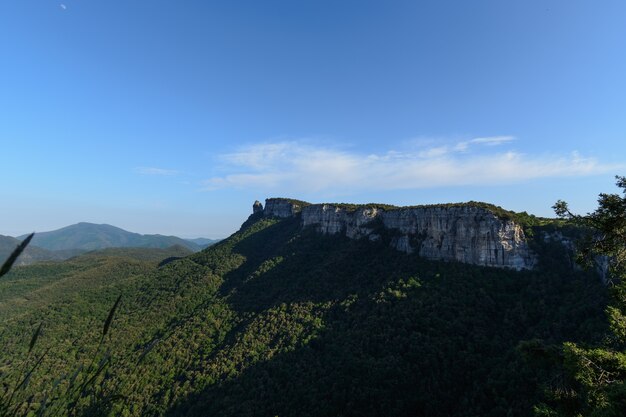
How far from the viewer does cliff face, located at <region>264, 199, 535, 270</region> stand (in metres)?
68.6

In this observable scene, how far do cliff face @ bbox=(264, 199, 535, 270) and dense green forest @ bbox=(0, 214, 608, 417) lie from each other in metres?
2.57

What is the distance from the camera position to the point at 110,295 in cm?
10969

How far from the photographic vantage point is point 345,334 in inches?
2566

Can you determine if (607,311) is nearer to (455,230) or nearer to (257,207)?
(455,230)

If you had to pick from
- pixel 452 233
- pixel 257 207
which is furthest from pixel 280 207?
pixel 452 233

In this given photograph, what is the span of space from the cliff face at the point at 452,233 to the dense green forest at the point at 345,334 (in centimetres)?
257

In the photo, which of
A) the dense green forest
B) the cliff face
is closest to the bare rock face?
the dense green forest

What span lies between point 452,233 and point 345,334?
1296 inches

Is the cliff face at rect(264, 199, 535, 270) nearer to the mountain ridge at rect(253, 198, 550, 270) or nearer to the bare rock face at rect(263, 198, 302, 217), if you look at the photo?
the mountain ridge at rect(253, 198, 550, 270)

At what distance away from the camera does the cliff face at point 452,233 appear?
68.6m

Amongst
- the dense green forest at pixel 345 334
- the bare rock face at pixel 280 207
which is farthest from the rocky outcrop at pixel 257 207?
the dense green forest at pixel 345 334

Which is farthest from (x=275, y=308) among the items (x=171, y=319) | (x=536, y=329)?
(x=536, y=329)

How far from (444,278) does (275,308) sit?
4012 cm

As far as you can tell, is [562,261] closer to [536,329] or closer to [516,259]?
[516,259]
